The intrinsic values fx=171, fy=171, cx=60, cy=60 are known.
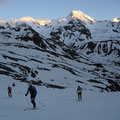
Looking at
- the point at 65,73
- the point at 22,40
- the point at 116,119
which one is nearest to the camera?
the point at 116,119

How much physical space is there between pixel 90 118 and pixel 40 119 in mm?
3324

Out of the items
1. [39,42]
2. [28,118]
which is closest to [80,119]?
[28,118]

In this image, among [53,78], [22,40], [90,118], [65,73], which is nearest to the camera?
[90,118]

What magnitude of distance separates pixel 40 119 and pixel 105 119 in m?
4.18

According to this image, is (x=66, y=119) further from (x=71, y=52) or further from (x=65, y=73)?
(x=71, y=52)

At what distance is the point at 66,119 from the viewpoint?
11273 mm

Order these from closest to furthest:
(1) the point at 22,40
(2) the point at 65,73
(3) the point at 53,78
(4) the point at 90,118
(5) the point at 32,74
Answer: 1. (4) the point at 90,118
2. (5) the point at 32,74
3. (3) the point at 53,78
4. (2) the point at 65,73
5. (1) the point at 22,40

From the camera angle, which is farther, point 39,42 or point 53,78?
point 39,42

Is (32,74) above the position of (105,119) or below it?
below

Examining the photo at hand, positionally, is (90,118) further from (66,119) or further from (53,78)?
(53,78)

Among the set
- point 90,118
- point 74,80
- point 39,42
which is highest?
point 39,42

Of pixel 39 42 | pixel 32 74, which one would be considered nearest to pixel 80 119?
pixel 32 74

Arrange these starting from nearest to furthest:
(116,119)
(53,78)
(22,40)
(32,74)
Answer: (116,119) < (32,74) < (53,78) < (22,40)

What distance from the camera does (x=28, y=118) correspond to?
1133cm
